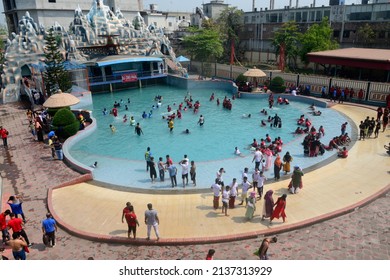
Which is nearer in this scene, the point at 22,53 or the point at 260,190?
the point at 260,190

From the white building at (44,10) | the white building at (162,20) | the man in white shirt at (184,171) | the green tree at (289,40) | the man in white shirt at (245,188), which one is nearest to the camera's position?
the man in white shirt at (245,188)

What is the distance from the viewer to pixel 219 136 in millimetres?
21781

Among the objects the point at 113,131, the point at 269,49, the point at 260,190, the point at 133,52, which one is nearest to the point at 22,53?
the point at 133,52

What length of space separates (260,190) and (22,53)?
3143 centimetres

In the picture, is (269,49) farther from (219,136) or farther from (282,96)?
(219,136)

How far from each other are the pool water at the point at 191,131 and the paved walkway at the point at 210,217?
4.36 metres

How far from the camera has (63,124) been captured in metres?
20.1

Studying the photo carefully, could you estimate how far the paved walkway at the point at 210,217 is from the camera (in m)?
9.80

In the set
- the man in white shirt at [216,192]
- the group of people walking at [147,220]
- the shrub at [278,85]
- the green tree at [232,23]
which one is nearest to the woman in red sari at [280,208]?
the man in white shirt at [216,192]

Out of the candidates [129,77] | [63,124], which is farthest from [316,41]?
[63,124]

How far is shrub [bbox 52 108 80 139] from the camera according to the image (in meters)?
20.0

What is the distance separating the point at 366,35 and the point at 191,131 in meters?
32.7

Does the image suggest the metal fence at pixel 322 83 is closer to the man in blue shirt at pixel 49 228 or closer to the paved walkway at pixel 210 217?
the paved walkway at pixel 210 217

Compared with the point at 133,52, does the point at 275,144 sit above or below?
below
